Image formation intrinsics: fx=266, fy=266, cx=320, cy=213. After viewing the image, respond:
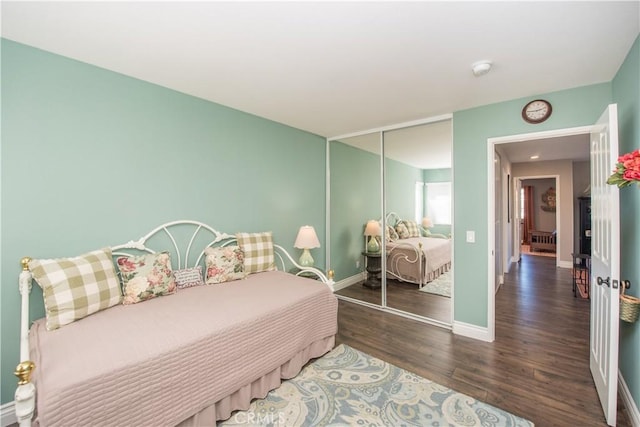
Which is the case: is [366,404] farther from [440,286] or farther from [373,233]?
[440,286]

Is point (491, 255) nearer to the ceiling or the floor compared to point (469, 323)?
nearer to the ceiling

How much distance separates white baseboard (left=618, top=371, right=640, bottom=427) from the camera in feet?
5.41

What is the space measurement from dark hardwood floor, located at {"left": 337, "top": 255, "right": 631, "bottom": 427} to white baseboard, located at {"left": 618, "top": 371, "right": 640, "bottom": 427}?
0.05 meters

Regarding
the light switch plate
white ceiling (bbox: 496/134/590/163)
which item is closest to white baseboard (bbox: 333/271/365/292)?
the light switch plate

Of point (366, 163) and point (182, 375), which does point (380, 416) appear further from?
point (366, 163)

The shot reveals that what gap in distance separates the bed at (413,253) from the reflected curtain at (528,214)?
730 centimetres

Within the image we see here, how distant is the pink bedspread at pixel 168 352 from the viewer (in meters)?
1.24

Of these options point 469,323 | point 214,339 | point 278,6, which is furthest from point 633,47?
point 214,339

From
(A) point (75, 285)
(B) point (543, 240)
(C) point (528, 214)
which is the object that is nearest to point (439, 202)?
(A) point (75, 285)

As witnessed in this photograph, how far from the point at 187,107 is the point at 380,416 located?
3.09m

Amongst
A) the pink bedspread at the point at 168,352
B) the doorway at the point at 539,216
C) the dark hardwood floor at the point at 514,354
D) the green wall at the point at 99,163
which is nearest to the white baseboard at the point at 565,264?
the doorway at the point at 539,216

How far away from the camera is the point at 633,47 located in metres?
1.78

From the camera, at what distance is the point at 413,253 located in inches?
154

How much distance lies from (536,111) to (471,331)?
238 cm
